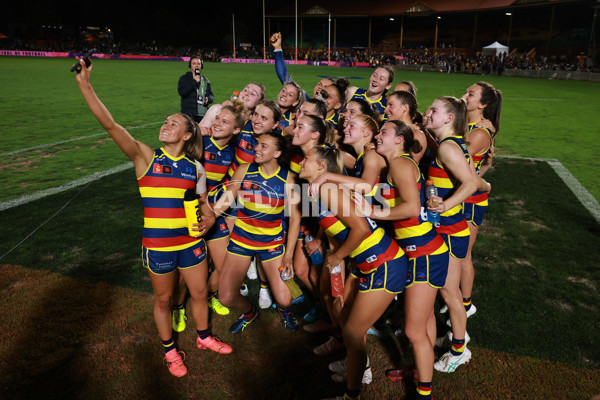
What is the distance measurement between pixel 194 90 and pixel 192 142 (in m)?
5.78

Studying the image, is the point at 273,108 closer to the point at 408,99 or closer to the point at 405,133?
the point at 408,99

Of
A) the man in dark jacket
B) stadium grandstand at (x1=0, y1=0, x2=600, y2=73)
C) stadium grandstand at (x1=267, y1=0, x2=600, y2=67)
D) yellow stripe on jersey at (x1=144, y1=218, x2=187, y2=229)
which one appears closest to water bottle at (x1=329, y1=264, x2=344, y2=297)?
yellow stripe on jersey at (x1=144, y1=218, x2=187, y2=229)

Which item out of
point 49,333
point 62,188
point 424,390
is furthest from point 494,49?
point 49,333

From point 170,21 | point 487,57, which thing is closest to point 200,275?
point 487,57

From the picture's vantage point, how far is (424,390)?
3.06 metres

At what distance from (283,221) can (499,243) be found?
3915mm

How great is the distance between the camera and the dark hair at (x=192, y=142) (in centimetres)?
352

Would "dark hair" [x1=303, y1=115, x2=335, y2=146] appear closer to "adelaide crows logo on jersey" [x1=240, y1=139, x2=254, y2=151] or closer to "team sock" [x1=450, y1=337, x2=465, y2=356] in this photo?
"adelaide crows logo on jersey" [x1=240, y1=139, x2=254, y2=151]

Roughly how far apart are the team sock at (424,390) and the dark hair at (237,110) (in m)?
3.04

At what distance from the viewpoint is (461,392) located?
3.35m

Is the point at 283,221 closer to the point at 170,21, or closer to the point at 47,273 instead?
the point at 47,273

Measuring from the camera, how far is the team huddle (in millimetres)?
3041

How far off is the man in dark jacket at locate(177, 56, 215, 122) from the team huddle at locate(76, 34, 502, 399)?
4650mm

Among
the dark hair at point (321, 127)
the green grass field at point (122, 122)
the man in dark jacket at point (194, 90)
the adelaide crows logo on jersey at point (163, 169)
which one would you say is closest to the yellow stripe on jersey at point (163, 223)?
the adelaide crows logo on jersey at point (163, 169)
